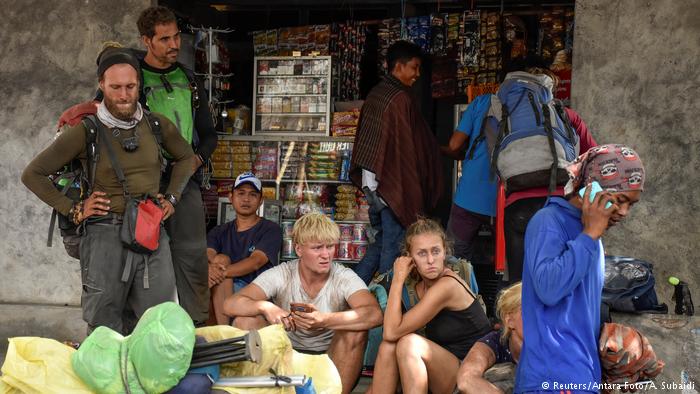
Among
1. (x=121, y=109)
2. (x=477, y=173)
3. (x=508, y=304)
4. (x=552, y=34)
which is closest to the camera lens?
(x=508, y=304)

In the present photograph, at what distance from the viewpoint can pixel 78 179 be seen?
4.90 meters

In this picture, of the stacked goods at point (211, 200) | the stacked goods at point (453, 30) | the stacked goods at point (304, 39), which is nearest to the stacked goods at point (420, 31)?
the stacked goods at point (453, 30)

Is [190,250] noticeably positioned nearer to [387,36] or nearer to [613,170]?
[613,170]

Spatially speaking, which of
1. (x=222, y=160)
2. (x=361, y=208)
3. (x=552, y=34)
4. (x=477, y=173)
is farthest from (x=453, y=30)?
(x=477, y=173)

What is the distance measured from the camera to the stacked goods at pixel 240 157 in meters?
7.96

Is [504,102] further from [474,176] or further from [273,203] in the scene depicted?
[273,203]

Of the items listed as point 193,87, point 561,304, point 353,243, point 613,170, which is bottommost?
point 353,243

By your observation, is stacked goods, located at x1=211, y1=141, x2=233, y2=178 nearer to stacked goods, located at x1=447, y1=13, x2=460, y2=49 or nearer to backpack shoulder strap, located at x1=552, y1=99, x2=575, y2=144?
stacked goods, located at x1=447, y1=13, x2=460, y2=49

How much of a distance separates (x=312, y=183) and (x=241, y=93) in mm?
1105

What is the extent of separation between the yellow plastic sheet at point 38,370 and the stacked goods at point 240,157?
178 inches

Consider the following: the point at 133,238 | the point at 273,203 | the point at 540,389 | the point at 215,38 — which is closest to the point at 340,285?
the point at 133,238

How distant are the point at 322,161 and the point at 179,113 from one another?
2.53 m

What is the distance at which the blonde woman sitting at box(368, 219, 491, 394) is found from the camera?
484 centimetres

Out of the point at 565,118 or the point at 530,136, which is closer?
the point at 530,136
